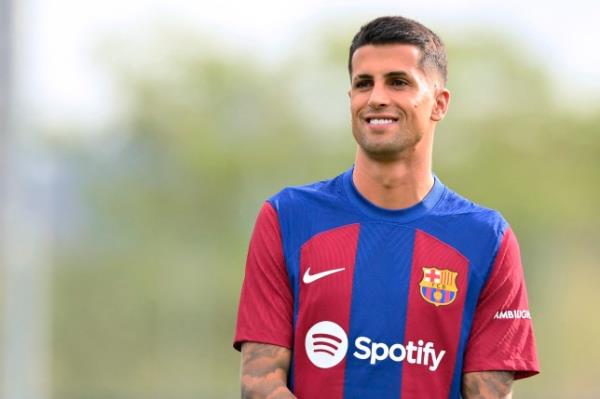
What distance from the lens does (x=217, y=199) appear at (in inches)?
709

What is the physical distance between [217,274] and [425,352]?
13.3 metres

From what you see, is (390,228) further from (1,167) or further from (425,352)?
(1,167)

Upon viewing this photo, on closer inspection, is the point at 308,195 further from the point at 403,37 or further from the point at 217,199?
the point at 217,199

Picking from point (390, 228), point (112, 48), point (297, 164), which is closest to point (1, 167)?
point (390, 228)

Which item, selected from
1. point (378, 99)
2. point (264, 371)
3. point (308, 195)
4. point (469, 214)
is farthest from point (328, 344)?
point (378, 99)

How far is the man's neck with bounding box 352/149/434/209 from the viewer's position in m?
4.54

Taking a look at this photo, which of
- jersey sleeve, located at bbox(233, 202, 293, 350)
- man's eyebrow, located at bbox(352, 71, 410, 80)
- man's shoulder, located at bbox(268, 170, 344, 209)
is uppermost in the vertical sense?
man's eyebrow, located at bbox(352, 71, 410, 80)

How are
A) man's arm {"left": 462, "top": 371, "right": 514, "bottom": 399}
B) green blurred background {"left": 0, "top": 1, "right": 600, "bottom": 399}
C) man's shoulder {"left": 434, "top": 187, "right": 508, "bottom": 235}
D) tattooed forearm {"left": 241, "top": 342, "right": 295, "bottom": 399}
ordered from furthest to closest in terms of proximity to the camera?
green blurred background {"left": 0, "top": 1, "right": 600, "bottom": 399}
man's shoulder {"left": 434, "top": 187, "right": 508, "bottom": 235}
man's arm {"left": 462, "top": 371, "right": 514, "bottom": 399}
tattooed forearm {"left": 241, "top": 342, "right": 295, "bottom": 399}

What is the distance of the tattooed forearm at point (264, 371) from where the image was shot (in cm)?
434

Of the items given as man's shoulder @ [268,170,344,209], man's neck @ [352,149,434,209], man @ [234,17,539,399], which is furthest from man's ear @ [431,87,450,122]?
man's shoulder @ [268,170,344,209]

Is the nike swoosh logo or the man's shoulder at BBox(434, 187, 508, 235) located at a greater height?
the man's shoulder at BBox(434, 187, 508, 235)

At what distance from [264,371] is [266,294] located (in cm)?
26

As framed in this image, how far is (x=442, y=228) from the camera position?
4547 mm

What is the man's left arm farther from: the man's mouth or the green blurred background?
the green blurred background
